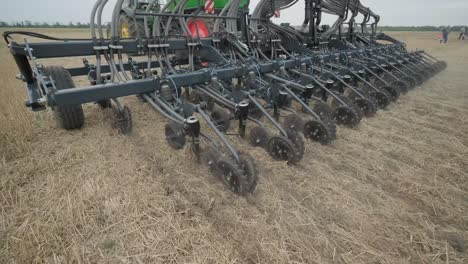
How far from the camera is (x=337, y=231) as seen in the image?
1927 mm

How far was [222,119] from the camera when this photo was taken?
3.36m

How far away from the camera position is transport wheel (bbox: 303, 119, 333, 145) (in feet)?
10.0

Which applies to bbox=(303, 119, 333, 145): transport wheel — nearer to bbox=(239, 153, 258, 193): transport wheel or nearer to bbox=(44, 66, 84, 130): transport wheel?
bbox=(239, 153, 258, 193): transport wheel

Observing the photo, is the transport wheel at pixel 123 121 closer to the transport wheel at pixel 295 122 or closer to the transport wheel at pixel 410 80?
the transport wheel at pixel 295 122

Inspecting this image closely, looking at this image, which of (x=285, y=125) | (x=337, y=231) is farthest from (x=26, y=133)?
(x=337, y=231)

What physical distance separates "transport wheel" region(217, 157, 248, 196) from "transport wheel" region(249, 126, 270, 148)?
2.47ft

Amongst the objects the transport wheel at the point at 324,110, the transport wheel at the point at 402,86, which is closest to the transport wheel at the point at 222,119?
the transport wheel at the point at 324,110

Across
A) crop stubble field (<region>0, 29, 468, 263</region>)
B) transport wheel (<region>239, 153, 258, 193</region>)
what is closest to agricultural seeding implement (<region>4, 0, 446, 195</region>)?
transport wheel (<region>239, 153, 258, 193</region>)

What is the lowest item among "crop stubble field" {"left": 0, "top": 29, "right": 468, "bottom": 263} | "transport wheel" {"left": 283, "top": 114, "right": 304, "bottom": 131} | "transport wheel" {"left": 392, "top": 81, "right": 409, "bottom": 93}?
"crop stubble field" {"left": 0, "top": 29, "right": 468, "bottom": 263}

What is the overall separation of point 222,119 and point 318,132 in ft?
3.79

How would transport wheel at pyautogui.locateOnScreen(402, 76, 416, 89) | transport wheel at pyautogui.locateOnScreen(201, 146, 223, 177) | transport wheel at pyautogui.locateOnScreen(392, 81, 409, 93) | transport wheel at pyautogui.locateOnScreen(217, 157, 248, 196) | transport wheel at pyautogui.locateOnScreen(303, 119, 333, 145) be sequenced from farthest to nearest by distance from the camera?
transport wheel at pyautogui.locateOnScreen(402, 76, 416, 89)
transport wheel at pyautogui.locateOnScreen(392, 81, 409, 93)
transport wheel at pyautogui.locateOnScreen(303, 119, 333, 145)
transport wheel at pyautogui.locateOnScreen(201, 146, 223, 177)
transport wheel at pyautogui.locateOnScreen(217, 157, 248, 196)

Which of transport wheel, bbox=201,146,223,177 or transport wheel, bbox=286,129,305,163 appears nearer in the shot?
transport wheel, bbox=201,146,223,177

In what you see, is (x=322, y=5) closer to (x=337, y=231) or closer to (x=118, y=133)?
(x=118, y=133)

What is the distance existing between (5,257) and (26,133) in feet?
6.84
